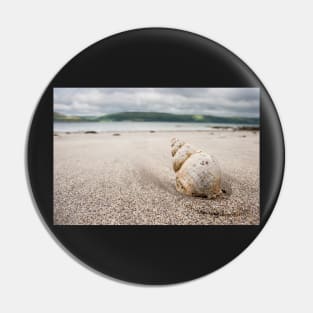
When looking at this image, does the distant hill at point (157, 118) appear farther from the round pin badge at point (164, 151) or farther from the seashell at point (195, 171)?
the seashell at point (195, 171)

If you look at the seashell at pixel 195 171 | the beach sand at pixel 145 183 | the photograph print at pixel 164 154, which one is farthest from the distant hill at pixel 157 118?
the seashell at pixel 195 171

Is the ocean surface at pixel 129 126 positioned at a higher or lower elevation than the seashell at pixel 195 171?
higher

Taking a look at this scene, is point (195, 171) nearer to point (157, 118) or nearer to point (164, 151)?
point (164, 151)

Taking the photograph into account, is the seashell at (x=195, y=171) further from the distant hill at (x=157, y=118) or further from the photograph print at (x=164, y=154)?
the distant hill at (x=157, y=118)

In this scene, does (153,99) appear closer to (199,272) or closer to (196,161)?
(196,161)

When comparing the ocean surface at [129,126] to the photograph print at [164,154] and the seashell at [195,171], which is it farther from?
the seashell at [195,171]

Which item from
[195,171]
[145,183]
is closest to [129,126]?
[145,183]

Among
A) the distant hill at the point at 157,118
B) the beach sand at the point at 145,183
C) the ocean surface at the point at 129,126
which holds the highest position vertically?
the distant hill at the point at 157,118

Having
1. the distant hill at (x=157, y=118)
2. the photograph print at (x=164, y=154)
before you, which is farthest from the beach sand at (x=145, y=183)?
the distant hill at (x=157, y=118)
